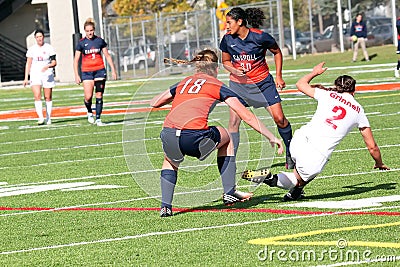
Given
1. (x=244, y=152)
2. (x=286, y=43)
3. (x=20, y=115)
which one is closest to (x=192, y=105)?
(x=244, y=152)

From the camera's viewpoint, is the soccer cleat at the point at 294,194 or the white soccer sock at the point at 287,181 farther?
the soccer cleat at the point at 294,194

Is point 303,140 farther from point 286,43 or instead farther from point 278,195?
point 286,43

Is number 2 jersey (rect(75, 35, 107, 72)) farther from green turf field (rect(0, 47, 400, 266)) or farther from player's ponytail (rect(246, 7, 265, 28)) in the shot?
player's ponytail (rect(246, 7, 265, 28))

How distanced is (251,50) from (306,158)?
9.84 ft

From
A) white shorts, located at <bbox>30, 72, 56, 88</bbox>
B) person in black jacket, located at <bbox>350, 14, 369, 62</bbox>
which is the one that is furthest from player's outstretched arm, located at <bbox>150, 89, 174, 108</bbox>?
person in black jacket, located at <bbox>350, 14, 369, 62</bbox>

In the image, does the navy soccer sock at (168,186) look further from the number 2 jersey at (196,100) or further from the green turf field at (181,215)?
the number 2 jersey at (196,100)

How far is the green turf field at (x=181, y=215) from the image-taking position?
24.6 ft

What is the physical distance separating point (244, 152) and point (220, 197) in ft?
8.79

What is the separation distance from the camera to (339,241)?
7.60 metres

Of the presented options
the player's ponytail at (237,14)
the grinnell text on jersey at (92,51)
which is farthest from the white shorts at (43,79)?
the player's ponytail at (237,14)

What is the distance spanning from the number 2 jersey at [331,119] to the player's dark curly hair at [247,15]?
2591 millimetres

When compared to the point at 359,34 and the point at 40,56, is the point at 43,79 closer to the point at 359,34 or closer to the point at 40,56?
the point at 40,56

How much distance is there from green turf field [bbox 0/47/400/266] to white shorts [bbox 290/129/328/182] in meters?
0.32

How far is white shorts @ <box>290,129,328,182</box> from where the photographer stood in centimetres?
955
